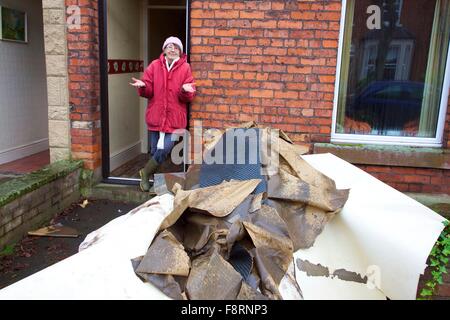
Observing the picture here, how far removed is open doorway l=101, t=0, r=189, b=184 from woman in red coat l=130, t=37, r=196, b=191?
702 millimetres

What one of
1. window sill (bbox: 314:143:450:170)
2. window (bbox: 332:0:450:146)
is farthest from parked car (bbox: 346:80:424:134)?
window sill (bbox: 314:143:450:170)

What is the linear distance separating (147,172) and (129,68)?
2140 mm

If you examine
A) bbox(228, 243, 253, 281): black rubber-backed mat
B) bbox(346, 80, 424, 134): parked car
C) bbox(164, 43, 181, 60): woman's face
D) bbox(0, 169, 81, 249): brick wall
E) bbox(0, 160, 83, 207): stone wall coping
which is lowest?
bbox(0, 169, 81, 249): brick wall

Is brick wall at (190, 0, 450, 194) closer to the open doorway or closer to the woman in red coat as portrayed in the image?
the woman in red coat

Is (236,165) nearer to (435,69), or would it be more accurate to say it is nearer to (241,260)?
(241,260)

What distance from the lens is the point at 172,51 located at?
446cm

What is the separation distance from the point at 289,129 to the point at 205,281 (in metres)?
3.05

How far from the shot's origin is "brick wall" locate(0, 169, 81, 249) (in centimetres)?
378

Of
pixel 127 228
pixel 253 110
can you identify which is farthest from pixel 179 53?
→ pixel 127 228

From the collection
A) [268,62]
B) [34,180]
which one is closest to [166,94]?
[268,62]
